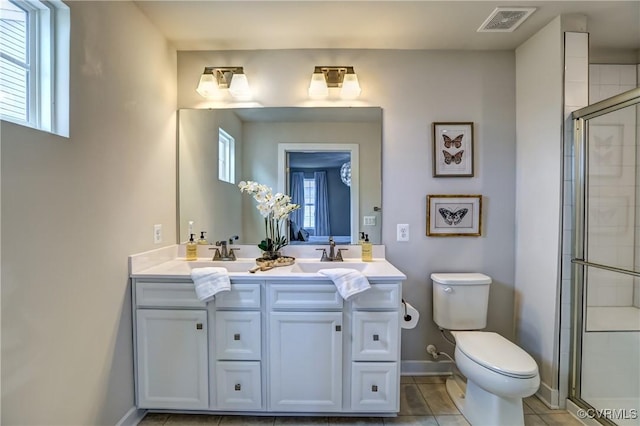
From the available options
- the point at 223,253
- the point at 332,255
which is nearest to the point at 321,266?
the point at 332,255

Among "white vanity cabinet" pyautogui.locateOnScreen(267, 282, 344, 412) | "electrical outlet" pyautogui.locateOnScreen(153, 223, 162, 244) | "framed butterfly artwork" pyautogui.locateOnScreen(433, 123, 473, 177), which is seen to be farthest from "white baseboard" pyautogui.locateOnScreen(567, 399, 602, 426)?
"electrical outlet" pyautogui.locateOnScreen(153, 223, 162, 244)

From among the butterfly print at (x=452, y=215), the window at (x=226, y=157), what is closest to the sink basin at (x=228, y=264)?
the window at (x=226, y=157)

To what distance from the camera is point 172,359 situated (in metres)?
1.73

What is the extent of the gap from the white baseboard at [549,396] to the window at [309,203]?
1833mm

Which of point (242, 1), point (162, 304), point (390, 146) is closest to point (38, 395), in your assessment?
point (162, 304)

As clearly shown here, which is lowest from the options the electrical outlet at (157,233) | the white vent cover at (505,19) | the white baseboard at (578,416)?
the white baseboard at (578,416)

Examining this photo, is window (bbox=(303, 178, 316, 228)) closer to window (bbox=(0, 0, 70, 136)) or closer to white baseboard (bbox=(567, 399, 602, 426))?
window (bbox=(0, 0, 70, 136))

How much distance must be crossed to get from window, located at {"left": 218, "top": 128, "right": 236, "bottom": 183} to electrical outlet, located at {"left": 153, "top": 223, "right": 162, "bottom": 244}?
0.54 meters

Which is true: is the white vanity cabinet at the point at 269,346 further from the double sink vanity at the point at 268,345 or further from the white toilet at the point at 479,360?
the white toilet at the point at 479,360

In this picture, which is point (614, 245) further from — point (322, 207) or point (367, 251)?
point (322, 207)

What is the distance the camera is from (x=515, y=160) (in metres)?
2.22

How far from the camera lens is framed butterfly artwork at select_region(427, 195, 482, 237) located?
2215 millimetres

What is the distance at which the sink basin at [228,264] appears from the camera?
6.81 ft

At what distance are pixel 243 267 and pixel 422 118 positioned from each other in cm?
169
